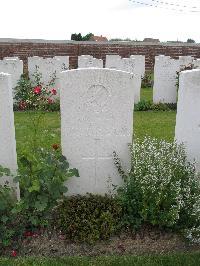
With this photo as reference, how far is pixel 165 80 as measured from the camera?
11.5 metres

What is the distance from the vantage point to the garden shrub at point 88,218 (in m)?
4.21

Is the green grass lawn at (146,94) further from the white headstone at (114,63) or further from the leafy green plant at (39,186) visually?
the leafy green plant at (39,186)

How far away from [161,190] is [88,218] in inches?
32.4

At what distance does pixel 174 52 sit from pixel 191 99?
16587mm

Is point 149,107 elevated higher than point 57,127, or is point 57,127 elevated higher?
point 149,107

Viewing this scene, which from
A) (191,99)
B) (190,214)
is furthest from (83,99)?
(190,214)

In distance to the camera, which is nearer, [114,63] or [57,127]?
[57,127]

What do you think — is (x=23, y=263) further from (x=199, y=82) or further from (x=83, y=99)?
(x=199, y=82)

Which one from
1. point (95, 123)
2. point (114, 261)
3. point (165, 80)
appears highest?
point (95, 123)

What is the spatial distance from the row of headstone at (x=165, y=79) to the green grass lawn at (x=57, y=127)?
104cm

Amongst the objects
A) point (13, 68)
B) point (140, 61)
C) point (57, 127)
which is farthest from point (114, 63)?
point (57, 127)

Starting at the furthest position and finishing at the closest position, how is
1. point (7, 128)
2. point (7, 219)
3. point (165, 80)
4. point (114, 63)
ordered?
point (114, 63)
point (165, 80)
point (7, 128)
point (7, 219)

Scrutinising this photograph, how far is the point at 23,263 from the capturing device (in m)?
3.90

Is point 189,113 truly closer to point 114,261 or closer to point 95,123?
point 95,123
